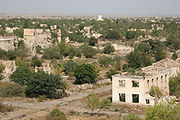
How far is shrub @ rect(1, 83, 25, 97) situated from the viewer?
33.8 meters

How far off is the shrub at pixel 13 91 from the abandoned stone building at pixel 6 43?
2300cm

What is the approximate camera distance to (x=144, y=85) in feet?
100

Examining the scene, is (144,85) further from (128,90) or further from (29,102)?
(29,102)

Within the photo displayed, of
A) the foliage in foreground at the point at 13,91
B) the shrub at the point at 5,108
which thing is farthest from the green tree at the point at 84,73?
the shrub at the point at 5,108

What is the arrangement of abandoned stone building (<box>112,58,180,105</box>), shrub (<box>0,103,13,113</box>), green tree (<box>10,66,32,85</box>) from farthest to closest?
green tree (<box>10,66,32,85</box>)
abandoned stone building (<box>112,58,180,105</box>)
shrub (<box>0,103,13,113</box>)

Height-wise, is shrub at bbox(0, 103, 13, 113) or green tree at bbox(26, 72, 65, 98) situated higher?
green tree at bbox(26, 72, 65, 98)

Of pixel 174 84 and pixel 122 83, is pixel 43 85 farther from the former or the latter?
pixel 174 84

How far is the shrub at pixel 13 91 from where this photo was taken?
1331 inches

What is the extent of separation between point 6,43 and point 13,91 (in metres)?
24.2

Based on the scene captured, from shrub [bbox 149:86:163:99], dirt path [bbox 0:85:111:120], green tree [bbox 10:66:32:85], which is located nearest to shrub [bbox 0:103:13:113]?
dirt path [bbox 0:85:111:120]

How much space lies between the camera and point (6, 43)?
186ft

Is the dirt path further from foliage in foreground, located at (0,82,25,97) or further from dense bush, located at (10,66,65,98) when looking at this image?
foliage in foreground, located at (0,82,25,97)

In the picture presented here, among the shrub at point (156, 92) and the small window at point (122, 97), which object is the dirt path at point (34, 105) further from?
the shrub at point (156, 92)

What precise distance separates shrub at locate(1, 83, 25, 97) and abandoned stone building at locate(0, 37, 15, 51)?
2300 centimetres
